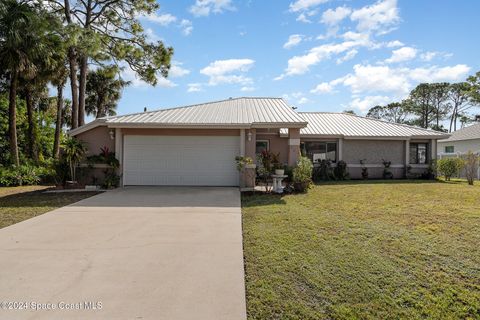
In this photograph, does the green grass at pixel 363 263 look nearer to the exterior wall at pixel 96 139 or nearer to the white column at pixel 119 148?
the white column at pixel 119 148

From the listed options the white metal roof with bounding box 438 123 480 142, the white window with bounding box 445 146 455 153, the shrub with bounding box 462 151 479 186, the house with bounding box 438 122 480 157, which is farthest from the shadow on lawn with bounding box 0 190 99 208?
the white window with bounding box 445 146 455 153

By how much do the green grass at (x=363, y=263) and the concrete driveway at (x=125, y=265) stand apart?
1.36 feet

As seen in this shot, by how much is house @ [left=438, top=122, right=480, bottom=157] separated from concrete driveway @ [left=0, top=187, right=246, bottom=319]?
26.8m

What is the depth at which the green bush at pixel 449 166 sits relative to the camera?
49.9 feet

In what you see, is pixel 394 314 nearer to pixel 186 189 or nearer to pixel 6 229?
pixel 6 229

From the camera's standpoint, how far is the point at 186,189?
1183 cm

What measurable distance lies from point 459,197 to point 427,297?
8268 mm

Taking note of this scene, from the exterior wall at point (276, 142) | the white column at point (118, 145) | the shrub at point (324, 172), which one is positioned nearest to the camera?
the white column at point (118, 145)

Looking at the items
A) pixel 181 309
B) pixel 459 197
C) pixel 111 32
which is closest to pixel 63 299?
pixel 181 309

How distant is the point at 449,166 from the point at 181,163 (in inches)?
575

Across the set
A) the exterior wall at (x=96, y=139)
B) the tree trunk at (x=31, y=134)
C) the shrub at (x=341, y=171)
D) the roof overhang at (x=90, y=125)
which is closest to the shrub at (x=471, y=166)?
the shrub at (x=341, y=171)

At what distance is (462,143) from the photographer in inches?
1012

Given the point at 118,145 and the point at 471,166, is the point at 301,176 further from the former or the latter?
the point at 471,166

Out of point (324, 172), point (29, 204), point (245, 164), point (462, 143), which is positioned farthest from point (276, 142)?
point (462, 143)
